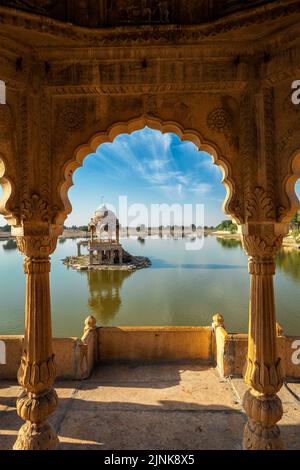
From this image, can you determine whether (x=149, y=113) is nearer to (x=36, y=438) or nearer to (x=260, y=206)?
(x=260, y=206)

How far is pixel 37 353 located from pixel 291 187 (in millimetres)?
3095

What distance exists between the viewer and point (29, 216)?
3049 millimetres

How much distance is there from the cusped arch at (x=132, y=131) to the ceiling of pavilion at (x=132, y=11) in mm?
942

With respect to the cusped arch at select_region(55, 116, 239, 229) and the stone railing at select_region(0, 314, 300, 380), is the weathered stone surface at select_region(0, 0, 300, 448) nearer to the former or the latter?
the cusped arch at select_region(55, 116, 239, 229)

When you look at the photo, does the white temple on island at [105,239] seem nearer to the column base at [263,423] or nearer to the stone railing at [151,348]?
the stone railing at [151,348]

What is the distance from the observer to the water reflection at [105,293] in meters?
19.2

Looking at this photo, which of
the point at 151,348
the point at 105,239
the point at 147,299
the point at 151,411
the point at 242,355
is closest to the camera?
the point at 151,411

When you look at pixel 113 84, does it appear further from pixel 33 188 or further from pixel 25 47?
pixel 33 188

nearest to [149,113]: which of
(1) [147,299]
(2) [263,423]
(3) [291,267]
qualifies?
(2) [263,423]

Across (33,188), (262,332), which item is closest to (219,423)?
(262,332)

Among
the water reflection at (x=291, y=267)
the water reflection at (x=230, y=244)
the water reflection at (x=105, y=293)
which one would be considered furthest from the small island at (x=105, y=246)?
the water reflection at (x=230, y=244)

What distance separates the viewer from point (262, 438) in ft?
9.37

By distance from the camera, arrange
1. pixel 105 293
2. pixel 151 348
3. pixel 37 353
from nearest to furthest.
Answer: pixel 37 353, pixel 151 348, pixel 105 293

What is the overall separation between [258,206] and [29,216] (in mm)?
2327
